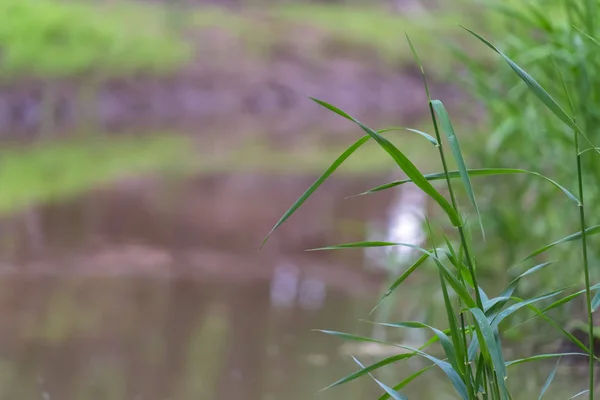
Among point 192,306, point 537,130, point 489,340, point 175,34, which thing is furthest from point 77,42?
point 489,340

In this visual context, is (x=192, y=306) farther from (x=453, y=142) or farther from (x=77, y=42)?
(x=77, y=42)

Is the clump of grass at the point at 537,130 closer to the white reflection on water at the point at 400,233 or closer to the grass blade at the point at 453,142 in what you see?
the white reflection on water at the point at 400,233

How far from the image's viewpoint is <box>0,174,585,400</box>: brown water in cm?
203

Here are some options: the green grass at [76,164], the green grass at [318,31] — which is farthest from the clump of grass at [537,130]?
the green grass at [318,31]

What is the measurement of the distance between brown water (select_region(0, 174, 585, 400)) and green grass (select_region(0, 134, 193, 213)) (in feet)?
1.29

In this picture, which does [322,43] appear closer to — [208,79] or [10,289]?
[208,79]

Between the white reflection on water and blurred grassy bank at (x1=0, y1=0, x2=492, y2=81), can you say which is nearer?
the white reflection on water

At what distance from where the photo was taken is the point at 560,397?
1.83m

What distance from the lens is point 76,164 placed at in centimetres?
646

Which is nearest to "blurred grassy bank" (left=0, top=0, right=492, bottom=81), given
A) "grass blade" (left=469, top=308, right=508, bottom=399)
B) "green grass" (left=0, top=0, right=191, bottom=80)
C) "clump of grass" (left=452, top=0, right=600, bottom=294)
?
"green grass" (left=0, top=0, right=191, bottom=80)

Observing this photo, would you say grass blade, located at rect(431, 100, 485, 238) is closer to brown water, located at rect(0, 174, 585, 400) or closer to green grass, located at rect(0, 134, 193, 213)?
brown water, located at rect(0, 174, 585, 400)

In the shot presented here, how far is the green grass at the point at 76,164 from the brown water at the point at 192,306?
39cm

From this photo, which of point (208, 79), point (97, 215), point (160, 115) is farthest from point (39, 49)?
point (97, 215)

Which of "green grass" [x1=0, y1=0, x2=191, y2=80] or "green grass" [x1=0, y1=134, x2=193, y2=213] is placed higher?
"green grass" [x1=0, y1=134, x2=193, y2=213]
